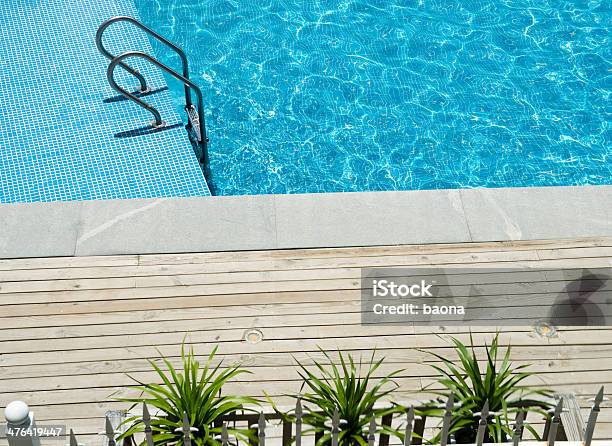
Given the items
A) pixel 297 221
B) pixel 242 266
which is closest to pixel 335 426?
pixel 242 266

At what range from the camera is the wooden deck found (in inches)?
182

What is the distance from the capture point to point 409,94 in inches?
326

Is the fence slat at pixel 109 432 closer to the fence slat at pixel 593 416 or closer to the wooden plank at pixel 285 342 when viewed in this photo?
the wooden plank at pixel 285 342

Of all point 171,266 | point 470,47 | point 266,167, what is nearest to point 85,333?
point 171,266

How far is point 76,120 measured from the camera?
286 inches

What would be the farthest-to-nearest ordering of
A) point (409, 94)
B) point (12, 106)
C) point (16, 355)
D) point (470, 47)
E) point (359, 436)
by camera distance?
point (470, 47) → point (409, 94) → point (12, 106) → point (16, 355) → point (359, 436)

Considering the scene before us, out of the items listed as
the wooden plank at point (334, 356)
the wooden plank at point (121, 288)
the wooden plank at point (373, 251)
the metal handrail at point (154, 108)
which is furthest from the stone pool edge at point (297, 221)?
the metal handrail at point (154, 108)

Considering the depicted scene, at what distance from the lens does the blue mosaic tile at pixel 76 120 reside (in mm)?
6594

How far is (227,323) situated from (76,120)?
3.20m

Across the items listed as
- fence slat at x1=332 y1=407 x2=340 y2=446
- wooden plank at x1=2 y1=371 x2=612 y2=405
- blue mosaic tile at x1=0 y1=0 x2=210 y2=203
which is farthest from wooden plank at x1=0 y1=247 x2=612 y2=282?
fence slat at x1=332 y1=407 x2=340 y2=446

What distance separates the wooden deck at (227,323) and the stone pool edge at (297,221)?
0.34 feet

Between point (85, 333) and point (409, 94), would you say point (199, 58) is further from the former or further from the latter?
point (85, 333)

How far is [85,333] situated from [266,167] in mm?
3111

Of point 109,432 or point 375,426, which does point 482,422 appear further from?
point 109,432
